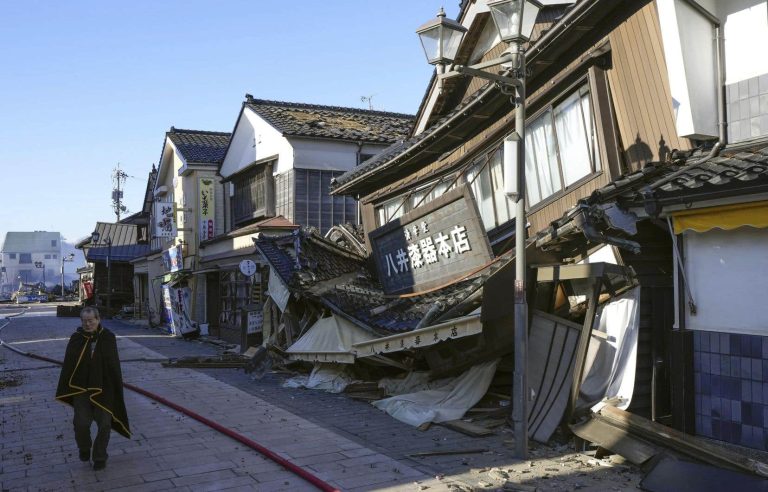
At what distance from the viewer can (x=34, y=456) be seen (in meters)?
9.12

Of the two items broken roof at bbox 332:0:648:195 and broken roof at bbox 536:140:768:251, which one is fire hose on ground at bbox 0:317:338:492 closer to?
broken roof at bbox 536:140:768:251

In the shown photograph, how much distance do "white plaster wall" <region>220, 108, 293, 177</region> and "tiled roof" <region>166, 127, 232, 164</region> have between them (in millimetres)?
1686

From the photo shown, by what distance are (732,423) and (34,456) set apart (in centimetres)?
922

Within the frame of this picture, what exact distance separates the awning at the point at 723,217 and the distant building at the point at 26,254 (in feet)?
614

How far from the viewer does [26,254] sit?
181000 millimetres

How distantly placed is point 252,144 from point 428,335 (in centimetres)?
1742

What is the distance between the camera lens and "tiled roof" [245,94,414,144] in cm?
2420

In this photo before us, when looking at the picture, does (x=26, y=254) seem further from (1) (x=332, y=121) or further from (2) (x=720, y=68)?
(2) (x=720, y=68)

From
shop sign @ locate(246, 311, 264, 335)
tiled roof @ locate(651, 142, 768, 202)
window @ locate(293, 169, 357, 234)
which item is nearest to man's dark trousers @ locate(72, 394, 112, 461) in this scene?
tiled roof @ locate(651, 142, 768, 202)

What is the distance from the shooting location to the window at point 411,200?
16.3 m

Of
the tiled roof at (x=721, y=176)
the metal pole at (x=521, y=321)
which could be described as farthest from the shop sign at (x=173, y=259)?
the tiled roof at (x=721, y=176)

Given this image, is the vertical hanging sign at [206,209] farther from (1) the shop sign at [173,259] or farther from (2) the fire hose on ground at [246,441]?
(2) the fire hose on ground at [246,441]

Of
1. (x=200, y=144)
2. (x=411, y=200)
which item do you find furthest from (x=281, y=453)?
(x=200, y=144)

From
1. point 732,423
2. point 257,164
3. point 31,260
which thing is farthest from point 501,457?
point 31,260
